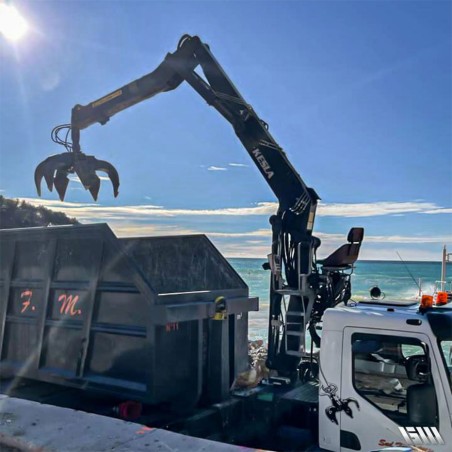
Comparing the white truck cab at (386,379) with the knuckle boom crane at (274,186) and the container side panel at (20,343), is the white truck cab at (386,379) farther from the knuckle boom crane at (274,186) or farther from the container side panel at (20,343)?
the container side panel at (20,343)

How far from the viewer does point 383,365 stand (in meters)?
3.39

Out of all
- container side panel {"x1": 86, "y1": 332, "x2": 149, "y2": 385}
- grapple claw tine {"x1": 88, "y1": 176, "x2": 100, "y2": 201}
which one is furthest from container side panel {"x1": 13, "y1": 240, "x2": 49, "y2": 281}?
grapple claw tine {"x1": 88, "y1": 176, "x2": 100, "y2": 201}

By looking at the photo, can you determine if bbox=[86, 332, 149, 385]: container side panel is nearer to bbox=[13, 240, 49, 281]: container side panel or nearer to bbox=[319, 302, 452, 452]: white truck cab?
bbox=[13, 240, 49, 281]: container side panel

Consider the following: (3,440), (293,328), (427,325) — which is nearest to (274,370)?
(293,328)

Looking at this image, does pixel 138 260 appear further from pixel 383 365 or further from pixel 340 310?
pixel 383 365

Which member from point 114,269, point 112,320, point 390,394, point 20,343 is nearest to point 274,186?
point 114,269

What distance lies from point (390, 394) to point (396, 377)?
0.12 m

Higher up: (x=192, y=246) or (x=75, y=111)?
(x=75, y=111)

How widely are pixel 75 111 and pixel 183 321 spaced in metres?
4.18

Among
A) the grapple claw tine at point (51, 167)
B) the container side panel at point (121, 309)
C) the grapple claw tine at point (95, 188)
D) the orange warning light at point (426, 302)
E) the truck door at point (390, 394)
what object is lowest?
the truck door at point (390, 394)

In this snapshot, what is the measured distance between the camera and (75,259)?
4512 mm

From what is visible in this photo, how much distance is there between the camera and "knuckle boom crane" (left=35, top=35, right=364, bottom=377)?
514cm

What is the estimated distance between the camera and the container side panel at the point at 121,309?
4043 millimetres

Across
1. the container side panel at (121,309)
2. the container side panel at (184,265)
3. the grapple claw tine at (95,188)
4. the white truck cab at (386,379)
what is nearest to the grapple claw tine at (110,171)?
the grapple claw tine at (95,188)
